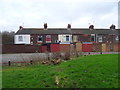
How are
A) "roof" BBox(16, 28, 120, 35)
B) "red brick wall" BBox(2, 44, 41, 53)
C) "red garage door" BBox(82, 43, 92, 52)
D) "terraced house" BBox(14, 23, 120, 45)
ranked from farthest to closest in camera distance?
"roof" BBox(16, 28, 120, 35) → "terraced house" BBox(14, 23, 120, 45) → "red garage door" BBox(82, 43, 92, 52) → "red brick wall" BBox(2, 44, 41, 53)

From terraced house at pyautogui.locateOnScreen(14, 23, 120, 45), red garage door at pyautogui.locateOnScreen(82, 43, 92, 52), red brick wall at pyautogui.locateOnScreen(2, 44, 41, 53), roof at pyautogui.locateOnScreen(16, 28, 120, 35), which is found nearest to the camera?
red brick wall at pyautogui.locateOnScreen(2, 44, 41, 53)

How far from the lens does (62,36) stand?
42.6 meters

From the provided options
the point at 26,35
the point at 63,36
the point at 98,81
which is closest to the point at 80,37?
the point at 63,36

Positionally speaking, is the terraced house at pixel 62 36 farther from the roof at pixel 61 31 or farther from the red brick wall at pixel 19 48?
the red brick wall at pixel 19 48

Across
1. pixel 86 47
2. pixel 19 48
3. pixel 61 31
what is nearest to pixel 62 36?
pixel 61 31

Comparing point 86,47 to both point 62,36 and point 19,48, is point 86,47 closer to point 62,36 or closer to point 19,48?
point 62,36

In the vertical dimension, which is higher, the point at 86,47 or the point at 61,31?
the point at 61,31

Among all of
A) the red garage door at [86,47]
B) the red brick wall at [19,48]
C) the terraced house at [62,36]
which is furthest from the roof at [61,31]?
the red brick wall at [19,48]

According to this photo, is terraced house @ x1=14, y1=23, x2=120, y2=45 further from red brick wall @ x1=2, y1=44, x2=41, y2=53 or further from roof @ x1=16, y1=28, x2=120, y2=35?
red brick wall @ x1=2, y1=44, x2=41, y2=53

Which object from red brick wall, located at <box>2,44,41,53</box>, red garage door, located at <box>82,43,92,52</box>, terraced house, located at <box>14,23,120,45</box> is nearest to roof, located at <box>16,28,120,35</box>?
terraced house, located at <box>14,23,120,45</box>

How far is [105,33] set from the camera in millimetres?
43750

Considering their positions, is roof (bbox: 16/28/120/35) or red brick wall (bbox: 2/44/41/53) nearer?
red brick wall (bbox: 2/44/41/53)

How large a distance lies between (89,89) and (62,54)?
35.5 ft

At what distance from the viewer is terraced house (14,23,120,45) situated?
42062 millimetres
